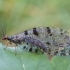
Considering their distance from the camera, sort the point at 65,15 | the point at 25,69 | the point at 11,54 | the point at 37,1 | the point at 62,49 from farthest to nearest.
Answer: the point at 37,1 < the point at 65,15 < the point at 62,49 < the point at 11,54 < the point at 25,69

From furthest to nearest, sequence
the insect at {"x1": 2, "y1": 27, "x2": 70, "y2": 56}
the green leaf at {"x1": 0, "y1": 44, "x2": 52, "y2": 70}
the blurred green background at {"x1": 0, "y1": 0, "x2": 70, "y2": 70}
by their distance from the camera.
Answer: the blurred green background at {"x1": 0, "y1": 0, "x2": 70, "y2": 70}
the insect at {"x1": 2, "y1": 27, "x2": 70, "y2": 56}
the green leaf at {"x1": 0, "y1": 44, "x2": 52, "y2": 70}

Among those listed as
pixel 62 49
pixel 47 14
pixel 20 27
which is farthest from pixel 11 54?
pixel 47 14

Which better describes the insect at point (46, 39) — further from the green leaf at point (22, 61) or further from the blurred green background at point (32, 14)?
the blurred green background at point (32, 14)

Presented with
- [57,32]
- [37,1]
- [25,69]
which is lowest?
[25,69]

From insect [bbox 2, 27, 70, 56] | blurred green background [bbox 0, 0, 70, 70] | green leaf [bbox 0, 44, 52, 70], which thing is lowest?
green leaf [bbox 0, 44, 52, 70]

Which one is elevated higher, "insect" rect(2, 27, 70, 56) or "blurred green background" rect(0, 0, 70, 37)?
"blurred green background" rect(0, 0, 70, 37)

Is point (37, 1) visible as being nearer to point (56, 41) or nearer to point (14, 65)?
point (56, 41)

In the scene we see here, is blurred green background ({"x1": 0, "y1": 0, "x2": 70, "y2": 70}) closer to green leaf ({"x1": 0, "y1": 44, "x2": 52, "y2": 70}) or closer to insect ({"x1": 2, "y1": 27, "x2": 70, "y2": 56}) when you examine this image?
insect ({"x1": 2, "y1": 27, "x2": 70, "y2": 56})

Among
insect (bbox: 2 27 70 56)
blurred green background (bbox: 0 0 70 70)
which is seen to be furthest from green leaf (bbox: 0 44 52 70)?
blurred green background (bbox: 0 0 70 70)
